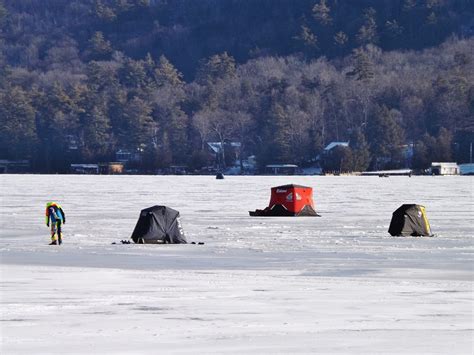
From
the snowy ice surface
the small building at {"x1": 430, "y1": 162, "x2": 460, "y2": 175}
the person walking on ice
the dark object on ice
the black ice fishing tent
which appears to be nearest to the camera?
the snowy ice surface

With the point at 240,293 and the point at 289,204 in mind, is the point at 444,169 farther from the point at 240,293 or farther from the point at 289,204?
the point at 240,293

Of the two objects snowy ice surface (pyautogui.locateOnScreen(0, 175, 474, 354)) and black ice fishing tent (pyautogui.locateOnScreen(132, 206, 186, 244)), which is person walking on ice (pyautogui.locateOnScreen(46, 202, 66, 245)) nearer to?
snowy ice surface (pyautogui.locateOnScreen(0, 175, 474, 354))

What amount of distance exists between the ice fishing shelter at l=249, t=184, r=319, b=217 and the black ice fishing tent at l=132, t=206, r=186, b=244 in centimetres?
1500

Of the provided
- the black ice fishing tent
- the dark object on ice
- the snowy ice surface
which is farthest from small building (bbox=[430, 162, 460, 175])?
the black ice fishing tent

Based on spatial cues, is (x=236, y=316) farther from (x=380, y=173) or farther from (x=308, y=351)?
(x=380, y=173)

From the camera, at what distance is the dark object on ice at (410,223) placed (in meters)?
37.3

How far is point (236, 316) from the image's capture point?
19.8m

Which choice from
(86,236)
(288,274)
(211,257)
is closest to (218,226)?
(86,236)

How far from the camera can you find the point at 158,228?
112ft


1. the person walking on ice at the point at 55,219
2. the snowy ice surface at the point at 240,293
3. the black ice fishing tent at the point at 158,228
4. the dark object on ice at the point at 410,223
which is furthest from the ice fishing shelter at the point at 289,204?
the person walking on ice at the point at 55,219

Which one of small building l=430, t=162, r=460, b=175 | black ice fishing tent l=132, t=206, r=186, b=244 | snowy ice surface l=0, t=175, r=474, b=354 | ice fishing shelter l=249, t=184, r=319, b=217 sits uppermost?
small building l=430, t=162, r=460, b=175

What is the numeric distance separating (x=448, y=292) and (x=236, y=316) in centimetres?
454

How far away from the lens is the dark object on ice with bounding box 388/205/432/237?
37.3m

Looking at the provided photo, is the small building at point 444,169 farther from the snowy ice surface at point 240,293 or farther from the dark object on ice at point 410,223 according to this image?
the dark object on ice at point 410,223
